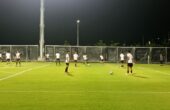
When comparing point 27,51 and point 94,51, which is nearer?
point 27,51

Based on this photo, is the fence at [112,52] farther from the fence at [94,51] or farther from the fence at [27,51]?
the fence at [27,51]

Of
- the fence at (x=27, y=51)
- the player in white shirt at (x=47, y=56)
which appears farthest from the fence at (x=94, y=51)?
the player in white shirt at (x=47, y=56)

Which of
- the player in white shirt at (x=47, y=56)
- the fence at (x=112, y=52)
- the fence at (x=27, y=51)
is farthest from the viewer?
the fence at (x=27, y=51)

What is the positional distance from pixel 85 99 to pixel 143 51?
1966 inches

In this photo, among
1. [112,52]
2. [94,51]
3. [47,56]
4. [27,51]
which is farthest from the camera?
[94,51]

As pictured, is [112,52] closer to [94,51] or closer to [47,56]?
[94,51]

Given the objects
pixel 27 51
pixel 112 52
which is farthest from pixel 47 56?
pixel 112 52

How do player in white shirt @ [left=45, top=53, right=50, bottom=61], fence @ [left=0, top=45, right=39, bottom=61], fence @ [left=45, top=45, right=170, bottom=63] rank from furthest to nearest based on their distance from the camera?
1. fence @ [left=0, top=45, right=39, bottom=61]
2. fence @ [left=45, top=45, right=170, bottom=63]
3. player in white shirt @ [left=45, top=53, right=50, bottom=61]

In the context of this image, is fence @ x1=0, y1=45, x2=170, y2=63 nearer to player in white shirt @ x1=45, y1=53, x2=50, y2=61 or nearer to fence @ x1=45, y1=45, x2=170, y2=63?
fence @ x1=45, y1=45, x2=170, y2=63

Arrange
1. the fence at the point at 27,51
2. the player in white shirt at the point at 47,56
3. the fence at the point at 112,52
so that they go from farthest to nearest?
the fence at the point at 27,51 → the fence at the point at 112,52 → the player in white shirt at the point at 47,56

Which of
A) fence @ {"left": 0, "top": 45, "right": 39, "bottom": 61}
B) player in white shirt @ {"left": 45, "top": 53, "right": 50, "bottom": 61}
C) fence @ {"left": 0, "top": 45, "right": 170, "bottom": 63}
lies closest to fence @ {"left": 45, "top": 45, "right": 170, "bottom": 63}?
fence @ {"left": 0, "top": 45, "right": 170, "bottom": 63}

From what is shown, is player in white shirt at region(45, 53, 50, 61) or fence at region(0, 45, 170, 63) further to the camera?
fence at region(0, 45, 170, 63)

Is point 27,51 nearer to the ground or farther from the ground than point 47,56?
farther from the ground

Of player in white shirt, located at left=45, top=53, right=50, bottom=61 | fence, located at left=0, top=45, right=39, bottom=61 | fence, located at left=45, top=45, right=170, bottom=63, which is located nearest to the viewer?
player in white shirt, located at left=45, top=53, right=50, bottom=61
